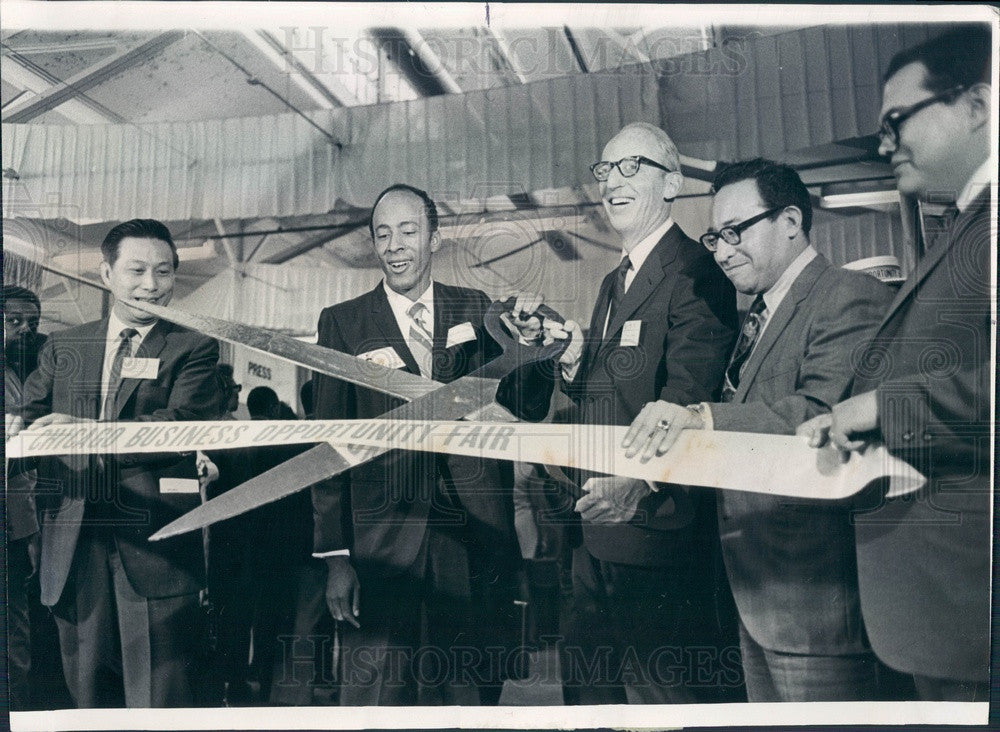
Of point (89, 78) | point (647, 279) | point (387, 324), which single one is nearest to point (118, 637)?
point (387, 324)

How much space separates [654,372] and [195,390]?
6.03 ft

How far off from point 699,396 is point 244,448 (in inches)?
71.5

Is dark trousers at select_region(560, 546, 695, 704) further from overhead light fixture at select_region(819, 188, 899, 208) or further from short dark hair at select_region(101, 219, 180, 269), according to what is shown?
short dark hair at select_region(101, 219, 180, 269)

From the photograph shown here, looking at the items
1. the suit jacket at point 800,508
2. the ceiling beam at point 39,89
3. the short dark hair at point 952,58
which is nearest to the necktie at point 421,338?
the suit jacket at point 800,508

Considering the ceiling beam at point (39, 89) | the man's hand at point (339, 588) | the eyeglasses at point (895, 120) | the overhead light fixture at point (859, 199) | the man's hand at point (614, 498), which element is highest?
the ceiling beam at point (39, 89)

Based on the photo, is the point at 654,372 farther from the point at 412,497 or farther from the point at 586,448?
the point at 412,497

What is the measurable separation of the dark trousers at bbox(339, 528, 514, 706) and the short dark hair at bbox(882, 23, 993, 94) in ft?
8.56

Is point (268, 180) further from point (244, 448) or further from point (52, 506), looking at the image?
point (52, 506)

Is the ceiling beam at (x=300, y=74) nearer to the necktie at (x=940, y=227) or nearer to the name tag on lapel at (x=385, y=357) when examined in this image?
the name tag on lapel at (x=385, y=357)

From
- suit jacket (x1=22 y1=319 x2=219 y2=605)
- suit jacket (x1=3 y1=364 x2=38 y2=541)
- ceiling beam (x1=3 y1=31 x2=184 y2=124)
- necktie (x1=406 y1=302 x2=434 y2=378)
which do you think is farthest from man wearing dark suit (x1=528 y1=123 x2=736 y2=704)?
suit jacket (x1=3 y1=364 x2=38 y2=541)

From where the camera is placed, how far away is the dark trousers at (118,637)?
3223mm

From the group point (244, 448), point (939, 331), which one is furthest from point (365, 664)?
point (939, 331)

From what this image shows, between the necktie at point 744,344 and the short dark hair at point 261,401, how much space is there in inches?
70.7

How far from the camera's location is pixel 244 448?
320 centimetres
